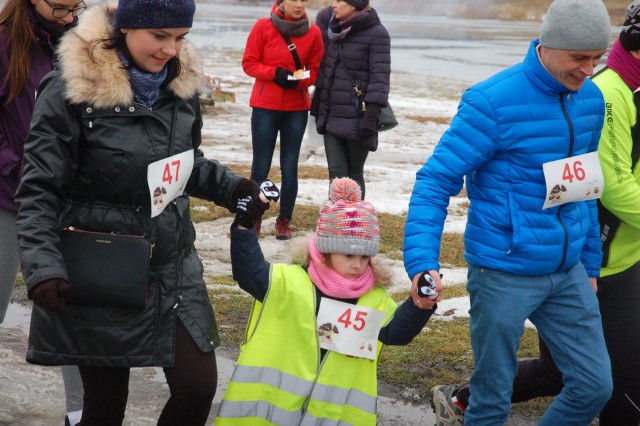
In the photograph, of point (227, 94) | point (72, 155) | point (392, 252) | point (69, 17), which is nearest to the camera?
point (72, 155)

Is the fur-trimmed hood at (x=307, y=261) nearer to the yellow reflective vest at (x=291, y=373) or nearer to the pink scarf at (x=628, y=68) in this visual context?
the yellow reflective vest at (x=291, y=373)

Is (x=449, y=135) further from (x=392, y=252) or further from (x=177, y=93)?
(x=392, y=252)

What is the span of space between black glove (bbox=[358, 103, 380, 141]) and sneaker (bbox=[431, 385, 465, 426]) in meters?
3.15

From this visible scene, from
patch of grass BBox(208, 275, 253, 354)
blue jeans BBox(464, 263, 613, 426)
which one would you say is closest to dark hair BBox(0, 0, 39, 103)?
blue jeans BBox(464, 263, 613, 426)

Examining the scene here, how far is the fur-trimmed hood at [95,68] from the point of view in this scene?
307 cm

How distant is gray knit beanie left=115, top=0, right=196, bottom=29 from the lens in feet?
10.2

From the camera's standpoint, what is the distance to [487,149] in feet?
11.3

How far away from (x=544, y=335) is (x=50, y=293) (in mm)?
1832

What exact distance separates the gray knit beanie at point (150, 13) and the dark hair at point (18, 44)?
84 centimetres

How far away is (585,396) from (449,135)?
1.06 meters

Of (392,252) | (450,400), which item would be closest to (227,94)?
(392,252)

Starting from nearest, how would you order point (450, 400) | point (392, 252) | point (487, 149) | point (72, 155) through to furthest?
point (72, 155)
point (487, 149)
point (450, 400)
point (392, 252)

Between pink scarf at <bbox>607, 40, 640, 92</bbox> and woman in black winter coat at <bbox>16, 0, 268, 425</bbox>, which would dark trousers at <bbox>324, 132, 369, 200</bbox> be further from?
woman in black winter coat at <bbox>16, 0, 268, 425</bbox>

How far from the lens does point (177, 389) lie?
3.17 metres
